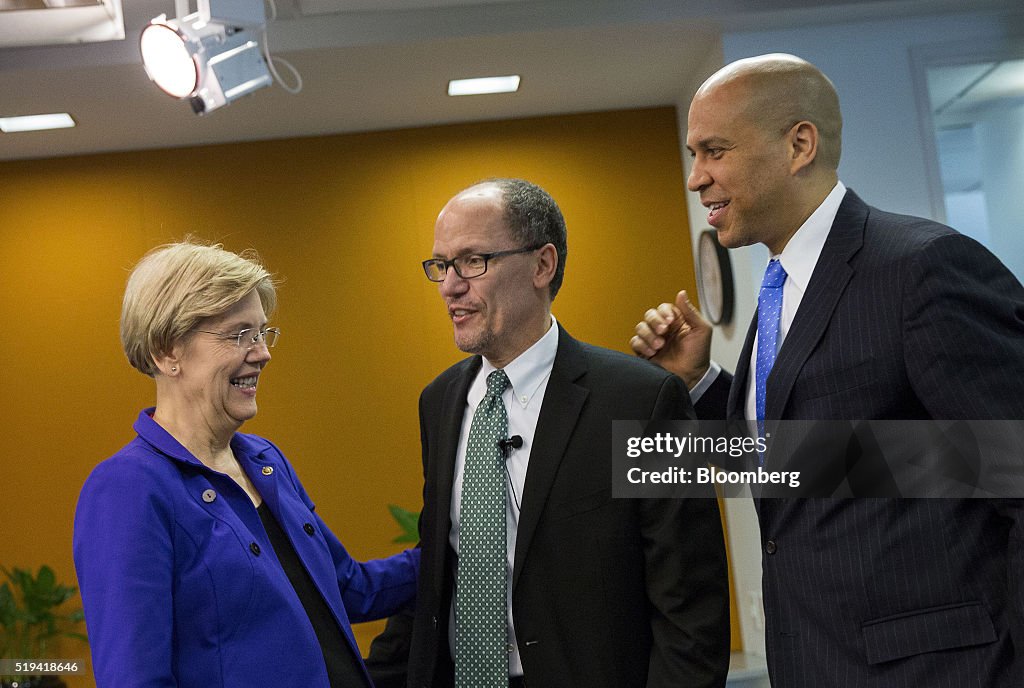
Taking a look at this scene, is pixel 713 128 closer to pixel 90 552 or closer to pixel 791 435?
pixel 791 435

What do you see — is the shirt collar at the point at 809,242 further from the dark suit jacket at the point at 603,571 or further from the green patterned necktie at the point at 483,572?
the green patterned necktie at the point at 483,572

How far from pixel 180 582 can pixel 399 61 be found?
3027mm

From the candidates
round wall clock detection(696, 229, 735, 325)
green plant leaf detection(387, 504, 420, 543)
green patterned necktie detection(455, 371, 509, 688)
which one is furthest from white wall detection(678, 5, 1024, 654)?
green patterned necktie detection(455, 371, 509, 688)

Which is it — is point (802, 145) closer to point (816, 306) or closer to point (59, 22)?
A: point (816, 306)

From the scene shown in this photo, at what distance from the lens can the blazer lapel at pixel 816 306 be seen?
164 centimetres

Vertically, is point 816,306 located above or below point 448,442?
above

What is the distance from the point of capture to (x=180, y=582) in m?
1.79

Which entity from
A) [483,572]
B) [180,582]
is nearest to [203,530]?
[180,582]

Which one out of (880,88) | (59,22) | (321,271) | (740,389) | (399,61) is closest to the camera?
(740,389)

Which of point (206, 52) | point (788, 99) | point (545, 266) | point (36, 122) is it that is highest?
point (36, 122)

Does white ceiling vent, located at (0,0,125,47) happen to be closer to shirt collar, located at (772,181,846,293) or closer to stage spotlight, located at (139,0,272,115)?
stage spotlight, located at (139,0,272,115)

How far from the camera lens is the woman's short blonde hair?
6.55ft

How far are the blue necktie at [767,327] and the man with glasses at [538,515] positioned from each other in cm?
28

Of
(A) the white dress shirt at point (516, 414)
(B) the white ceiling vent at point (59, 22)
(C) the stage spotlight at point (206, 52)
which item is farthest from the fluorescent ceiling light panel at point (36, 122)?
(A) the white dress shirt at point (516, 414)
